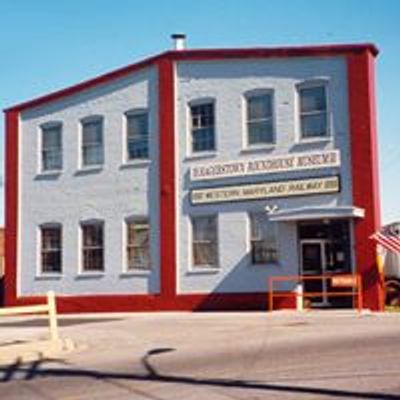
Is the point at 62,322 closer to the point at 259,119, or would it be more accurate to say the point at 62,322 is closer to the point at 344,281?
the point at 344,281

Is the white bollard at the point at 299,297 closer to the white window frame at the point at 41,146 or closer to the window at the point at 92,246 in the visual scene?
the window at the point at 92,246

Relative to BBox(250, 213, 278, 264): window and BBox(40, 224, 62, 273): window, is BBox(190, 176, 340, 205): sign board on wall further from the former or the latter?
BBox(40, 224, 62, 273): window

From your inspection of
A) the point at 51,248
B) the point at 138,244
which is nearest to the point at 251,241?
the point at 138,244

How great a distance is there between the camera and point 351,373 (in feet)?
37.5

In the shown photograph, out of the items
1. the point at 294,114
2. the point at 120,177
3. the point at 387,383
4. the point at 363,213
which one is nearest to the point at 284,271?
the point at 363,213

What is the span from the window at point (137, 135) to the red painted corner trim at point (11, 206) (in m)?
5.54

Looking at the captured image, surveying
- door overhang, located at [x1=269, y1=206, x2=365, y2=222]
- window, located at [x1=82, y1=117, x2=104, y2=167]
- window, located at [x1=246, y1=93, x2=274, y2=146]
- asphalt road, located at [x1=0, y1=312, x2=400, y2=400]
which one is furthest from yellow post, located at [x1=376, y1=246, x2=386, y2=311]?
window, located at [x1=82, y1=117, x2=104, y2=167]

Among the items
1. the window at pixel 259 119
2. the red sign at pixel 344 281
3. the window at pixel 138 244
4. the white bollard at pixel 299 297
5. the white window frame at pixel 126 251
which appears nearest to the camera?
the red sign at pixel 344 281

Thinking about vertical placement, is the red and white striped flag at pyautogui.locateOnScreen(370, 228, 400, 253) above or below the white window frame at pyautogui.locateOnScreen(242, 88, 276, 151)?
below

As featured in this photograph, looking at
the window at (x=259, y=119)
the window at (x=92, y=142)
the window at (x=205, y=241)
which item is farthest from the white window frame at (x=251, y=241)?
the window at (x=92, y=142)

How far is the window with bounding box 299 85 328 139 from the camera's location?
1029 inches

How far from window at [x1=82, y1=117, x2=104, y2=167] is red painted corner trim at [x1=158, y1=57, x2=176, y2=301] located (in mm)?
3048

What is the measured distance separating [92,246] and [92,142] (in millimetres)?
3998

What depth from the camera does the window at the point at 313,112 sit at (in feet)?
85.8
